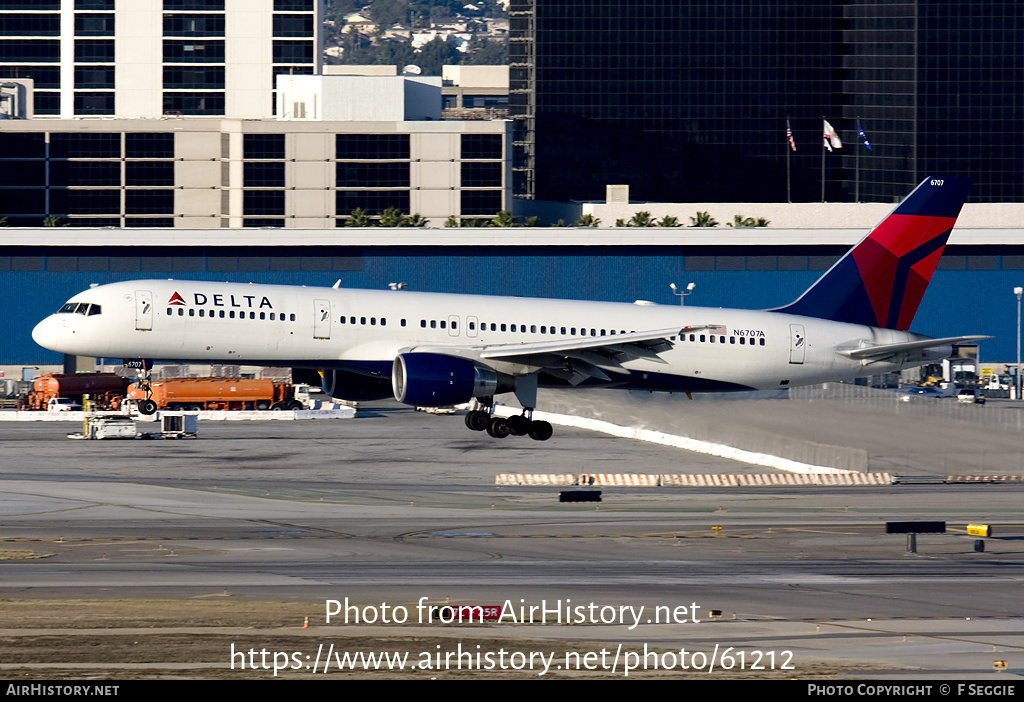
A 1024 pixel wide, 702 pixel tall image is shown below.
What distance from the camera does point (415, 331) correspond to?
5453cm

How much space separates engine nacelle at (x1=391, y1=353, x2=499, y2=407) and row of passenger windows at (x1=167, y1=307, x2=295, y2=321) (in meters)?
4.61

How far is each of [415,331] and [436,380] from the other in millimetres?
3424

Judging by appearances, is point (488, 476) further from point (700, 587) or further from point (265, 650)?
point (265, 650)

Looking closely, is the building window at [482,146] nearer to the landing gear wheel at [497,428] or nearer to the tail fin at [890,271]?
the tail fin at [890,271]

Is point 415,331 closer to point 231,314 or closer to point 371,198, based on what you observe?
point 231,314

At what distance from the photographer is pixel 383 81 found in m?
188

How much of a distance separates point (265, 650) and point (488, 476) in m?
33.8

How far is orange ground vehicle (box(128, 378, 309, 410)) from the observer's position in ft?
311

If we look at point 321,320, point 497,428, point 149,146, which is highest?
point 149,146

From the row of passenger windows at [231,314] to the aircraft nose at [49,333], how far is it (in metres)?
4.75

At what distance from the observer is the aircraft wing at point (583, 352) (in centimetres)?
5291

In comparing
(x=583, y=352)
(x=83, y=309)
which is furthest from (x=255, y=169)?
(x=583, y=352)

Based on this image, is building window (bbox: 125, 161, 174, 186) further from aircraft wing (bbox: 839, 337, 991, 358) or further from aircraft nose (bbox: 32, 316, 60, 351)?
aircraft wing (bbox: 839, 337, 991, 358)

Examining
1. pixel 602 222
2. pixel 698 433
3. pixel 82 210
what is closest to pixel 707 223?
pixel 602 222
